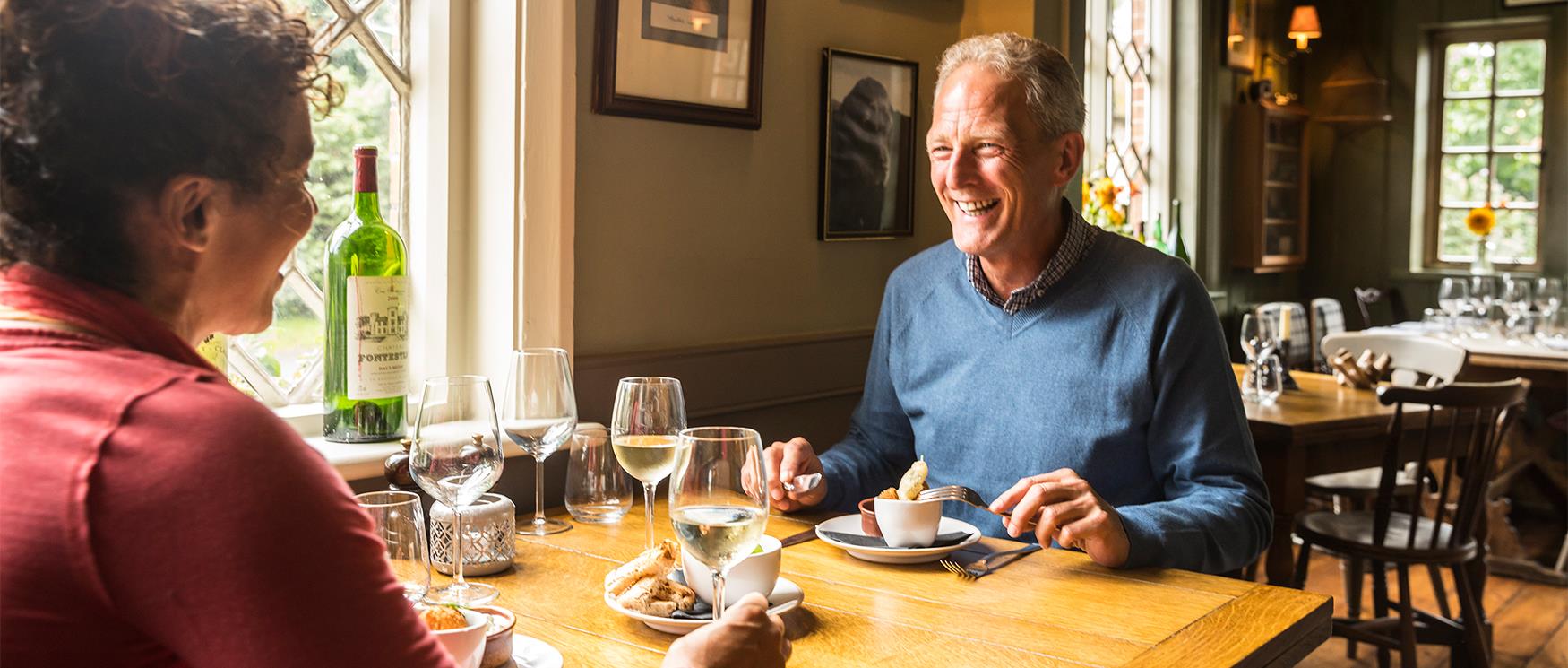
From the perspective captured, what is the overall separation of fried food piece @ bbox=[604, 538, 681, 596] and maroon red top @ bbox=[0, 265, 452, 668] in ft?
2.06

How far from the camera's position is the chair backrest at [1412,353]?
3811 mm

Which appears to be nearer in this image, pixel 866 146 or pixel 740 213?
pixel 740 213

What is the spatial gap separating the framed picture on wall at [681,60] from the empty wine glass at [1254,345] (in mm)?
1710

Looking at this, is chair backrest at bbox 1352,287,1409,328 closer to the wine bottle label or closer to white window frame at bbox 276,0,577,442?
white window frame at bbox 276,0,577,442

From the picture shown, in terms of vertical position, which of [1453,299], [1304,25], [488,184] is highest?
[1304,25]

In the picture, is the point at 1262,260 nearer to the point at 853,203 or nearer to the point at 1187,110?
the point at 1187,110

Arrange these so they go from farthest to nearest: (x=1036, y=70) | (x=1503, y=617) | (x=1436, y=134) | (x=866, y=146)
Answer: (x=1436, y=134)
(x=1503, y=617)
(x=866, y=146)
(x=1036, y=70)

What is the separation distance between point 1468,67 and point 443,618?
7.30 m

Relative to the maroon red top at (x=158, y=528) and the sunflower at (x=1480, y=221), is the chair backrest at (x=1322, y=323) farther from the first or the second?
the maroon red top at (x=158, y=528)

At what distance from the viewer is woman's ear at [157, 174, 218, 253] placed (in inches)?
30.2

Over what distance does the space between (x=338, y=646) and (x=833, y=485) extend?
133 cm

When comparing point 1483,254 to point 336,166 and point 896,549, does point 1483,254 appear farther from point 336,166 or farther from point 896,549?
point 336,166

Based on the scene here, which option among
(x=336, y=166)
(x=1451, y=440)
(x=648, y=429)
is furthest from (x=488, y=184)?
(x=1451, y=440)

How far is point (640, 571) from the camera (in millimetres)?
1345
